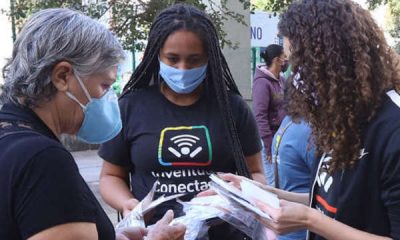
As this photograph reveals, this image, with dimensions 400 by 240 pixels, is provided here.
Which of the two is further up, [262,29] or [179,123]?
[262,29]

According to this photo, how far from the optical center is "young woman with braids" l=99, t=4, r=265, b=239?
2301mm

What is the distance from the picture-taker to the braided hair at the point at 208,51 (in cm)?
232

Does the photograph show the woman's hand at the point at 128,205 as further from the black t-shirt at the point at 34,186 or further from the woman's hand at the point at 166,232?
the black t-shirt at the point at 34,186

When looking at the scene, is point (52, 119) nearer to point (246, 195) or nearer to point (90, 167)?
point (246, 195)

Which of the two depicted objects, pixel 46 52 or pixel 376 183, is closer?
pixel 46 52

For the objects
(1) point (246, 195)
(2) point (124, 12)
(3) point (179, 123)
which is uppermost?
(2) point (124, 12)

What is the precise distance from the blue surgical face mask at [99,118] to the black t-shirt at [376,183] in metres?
0.87

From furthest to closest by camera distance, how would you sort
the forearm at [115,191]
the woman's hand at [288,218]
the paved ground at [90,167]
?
the paved ground at [90,167] → the forearm at [115,191] → the woman's hand at [288,218]

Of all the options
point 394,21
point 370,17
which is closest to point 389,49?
point 370,17

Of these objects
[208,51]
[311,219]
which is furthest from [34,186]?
[208,51]

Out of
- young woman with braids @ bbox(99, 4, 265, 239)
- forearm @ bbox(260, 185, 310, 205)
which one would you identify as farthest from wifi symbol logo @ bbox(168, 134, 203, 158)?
forearm @ bbox(260, 185, 310, 205)

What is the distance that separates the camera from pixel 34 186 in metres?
1.31

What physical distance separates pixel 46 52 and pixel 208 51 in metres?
1.04

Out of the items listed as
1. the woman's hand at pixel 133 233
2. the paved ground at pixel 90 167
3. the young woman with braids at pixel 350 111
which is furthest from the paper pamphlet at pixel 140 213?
the paved ground at pixel 90 167
